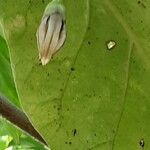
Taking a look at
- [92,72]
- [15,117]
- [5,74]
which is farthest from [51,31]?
[5,74]

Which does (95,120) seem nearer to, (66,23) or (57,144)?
(57,144)

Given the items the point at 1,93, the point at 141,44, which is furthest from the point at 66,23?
the point at 1,93

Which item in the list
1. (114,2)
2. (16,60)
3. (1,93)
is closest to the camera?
(16,60)

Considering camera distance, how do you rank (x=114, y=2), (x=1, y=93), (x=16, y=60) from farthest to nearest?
1. (x=1, y=93)
2. (x=114, y=2)
3. (x=16, y=60)

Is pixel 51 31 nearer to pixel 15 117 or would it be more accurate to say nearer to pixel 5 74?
pixel 15 117

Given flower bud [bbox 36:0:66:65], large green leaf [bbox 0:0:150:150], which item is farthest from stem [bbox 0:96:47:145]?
flower bud [bbox 36:0:66:65]
